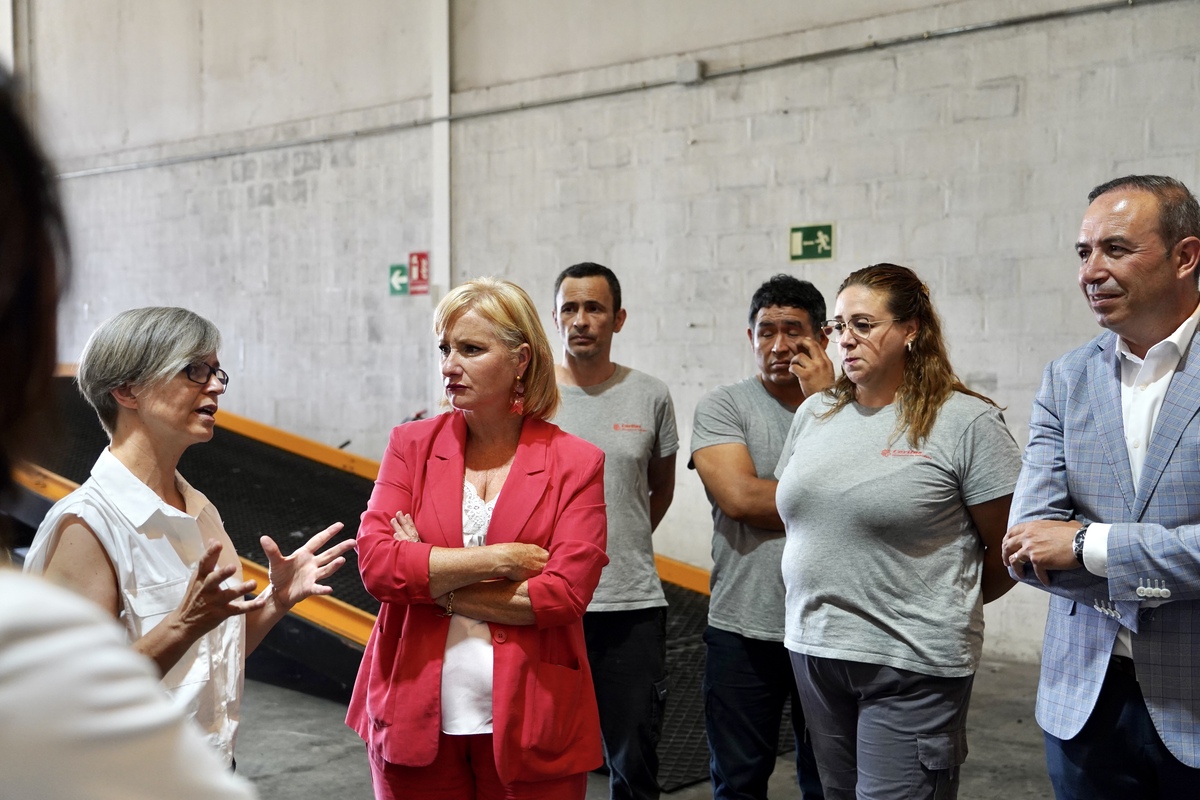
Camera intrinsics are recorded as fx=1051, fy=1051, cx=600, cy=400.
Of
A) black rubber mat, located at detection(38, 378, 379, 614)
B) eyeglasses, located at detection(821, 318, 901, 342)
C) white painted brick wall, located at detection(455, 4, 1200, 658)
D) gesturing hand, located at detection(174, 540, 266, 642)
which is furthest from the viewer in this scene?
black rubber mat, located at detection(38, 378, 379, 614)

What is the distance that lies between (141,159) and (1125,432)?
28.6 feet

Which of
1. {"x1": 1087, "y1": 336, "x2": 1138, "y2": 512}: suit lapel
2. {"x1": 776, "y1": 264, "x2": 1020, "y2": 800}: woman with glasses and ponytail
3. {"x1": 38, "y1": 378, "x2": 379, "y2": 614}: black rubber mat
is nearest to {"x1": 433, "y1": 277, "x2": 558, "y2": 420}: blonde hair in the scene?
{"x1": 776, "y1": 264, "x2": 1020, "y2": 800}: woman with glasses and ponytail

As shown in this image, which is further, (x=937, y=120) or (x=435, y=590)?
(x=937, y=120)

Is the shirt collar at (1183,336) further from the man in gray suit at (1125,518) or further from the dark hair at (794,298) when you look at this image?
the dark hair at (794,298)

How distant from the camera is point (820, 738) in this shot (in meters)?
2.31

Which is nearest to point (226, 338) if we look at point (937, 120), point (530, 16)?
point (530, 16)

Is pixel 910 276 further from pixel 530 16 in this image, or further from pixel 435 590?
pixel 530 16

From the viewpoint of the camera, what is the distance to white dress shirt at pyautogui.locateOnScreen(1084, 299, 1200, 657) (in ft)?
6.29

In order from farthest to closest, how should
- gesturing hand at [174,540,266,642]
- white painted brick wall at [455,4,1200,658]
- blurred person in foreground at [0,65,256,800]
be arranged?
1. white painted brick wall at [455,4,1200,658]
2. gesturing hand at [174,540,266,642]
3. blurred person in foreground at [0,65,256,800]

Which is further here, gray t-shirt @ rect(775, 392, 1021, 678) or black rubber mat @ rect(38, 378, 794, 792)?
black rubber mat @ rect(38, 378, 794, 792)

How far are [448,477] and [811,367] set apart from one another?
1.17 m

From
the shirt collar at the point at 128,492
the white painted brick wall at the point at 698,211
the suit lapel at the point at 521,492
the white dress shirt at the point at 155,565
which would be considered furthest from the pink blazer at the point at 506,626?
the white painted brick wall at the point at 698,211

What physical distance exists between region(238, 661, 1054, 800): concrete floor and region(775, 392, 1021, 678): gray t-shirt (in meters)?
1.47

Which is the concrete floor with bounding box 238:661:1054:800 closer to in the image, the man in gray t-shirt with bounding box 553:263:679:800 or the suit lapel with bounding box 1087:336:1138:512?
the man in gray t-shirt with bounding box 553:263:679:800
